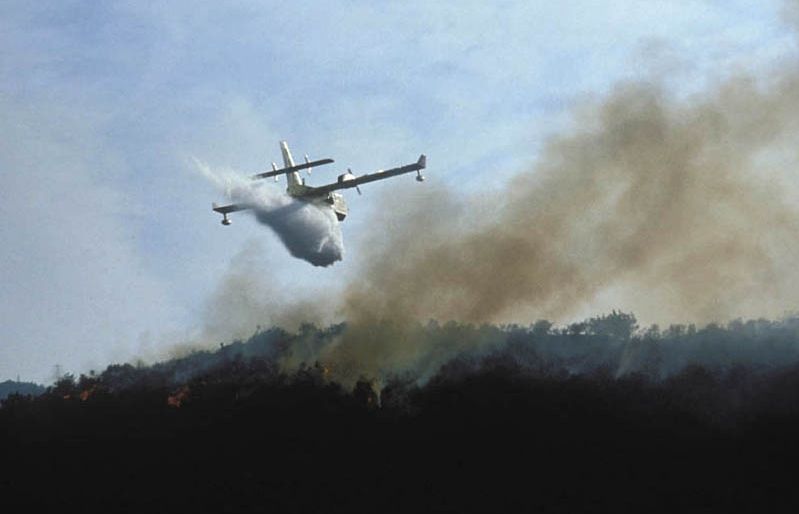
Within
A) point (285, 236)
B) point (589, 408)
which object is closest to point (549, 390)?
point (589, 408)

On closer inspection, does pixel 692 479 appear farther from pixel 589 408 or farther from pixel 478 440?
pixel 478 440

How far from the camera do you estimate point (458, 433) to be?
6112 inches

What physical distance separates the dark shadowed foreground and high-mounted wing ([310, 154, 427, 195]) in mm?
23083

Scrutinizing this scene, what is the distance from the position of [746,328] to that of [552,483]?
3127 centimetres

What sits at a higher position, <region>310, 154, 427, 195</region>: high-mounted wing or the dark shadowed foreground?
<region>310, 154, 427, 195</region>: high-mounted wing

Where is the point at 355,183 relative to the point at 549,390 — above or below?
above

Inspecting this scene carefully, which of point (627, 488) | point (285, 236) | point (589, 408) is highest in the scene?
point (285, 236)

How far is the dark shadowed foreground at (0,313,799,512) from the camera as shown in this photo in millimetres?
136875

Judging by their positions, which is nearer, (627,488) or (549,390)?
(627,488)

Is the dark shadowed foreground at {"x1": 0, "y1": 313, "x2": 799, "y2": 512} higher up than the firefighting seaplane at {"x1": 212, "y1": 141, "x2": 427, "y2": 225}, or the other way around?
the firefighting seaplane at {"x1": 212, "y1": 141, "x2": 427, "y2": 225}

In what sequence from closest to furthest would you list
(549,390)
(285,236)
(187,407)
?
(285,236) → (549,390) → (187,407)

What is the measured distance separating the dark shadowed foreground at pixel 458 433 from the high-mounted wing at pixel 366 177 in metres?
23.1

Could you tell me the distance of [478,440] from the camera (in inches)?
6024

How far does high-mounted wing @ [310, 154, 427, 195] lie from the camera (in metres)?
149
